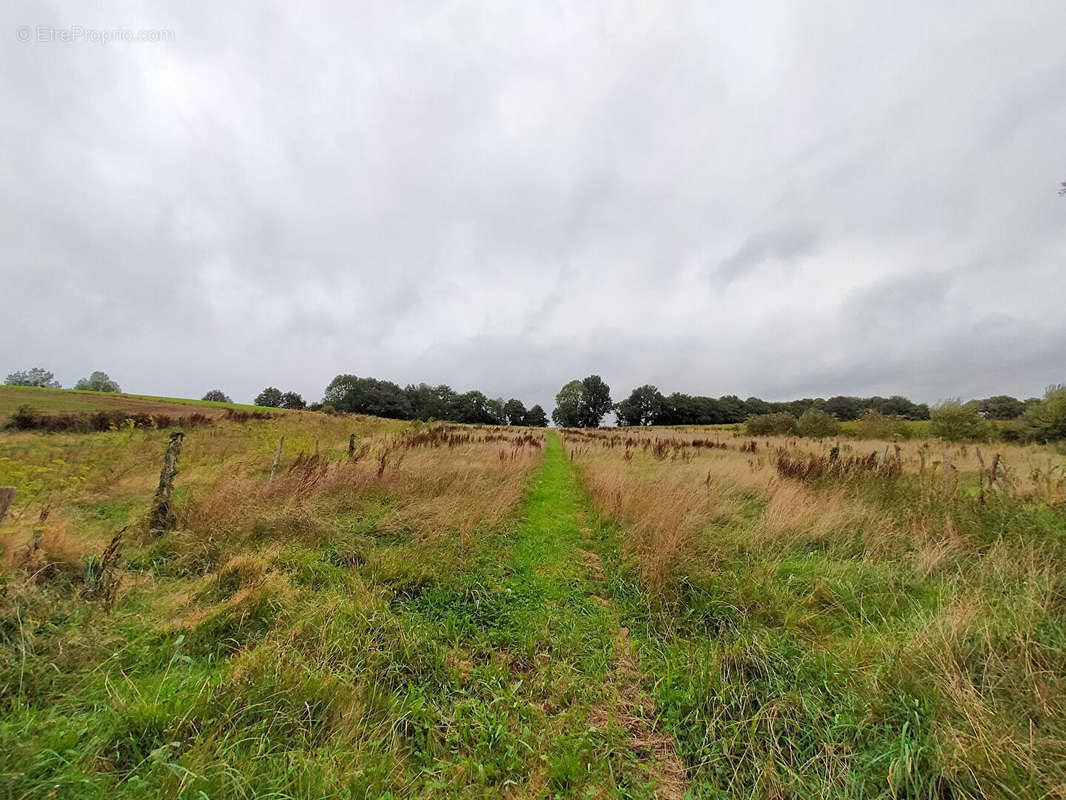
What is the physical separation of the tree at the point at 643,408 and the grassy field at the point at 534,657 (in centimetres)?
7503

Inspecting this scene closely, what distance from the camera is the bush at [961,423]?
80.3 ft

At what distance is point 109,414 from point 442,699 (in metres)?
32.3

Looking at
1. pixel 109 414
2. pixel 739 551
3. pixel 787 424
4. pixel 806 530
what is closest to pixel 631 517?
pixel 739 551

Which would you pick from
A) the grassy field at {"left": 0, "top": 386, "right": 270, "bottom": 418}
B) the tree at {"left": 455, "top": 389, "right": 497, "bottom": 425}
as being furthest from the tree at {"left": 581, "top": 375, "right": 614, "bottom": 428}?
the grassy field at {"left": 0, "top": 386, "right": 270, "bottom": 418}

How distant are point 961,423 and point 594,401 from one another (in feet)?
198

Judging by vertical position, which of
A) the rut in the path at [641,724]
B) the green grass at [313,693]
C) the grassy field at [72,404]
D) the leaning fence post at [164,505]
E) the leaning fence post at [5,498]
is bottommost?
the rut in the path at [641,724]

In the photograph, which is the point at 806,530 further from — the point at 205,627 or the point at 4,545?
the point at 4,545

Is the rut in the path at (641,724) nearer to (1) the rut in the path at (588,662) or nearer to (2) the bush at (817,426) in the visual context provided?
(1) the rut in the path at (588,662)

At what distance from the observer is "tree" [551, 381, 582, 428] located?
82750mm

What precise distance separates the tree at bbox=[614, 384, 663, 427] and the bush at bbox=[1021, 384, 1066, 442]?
55.6m

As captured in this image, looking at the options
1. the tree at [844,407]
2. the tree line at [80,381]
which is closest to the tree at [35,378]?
the tree line at [80,381]

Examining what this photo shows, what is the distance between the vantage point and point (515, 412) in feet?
309

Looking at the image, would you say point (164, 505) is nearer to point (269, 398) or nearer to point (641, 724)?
point (641, 724)

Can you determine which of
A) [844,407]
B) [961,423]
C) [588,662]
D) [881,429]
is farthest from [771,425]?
[844,407]
